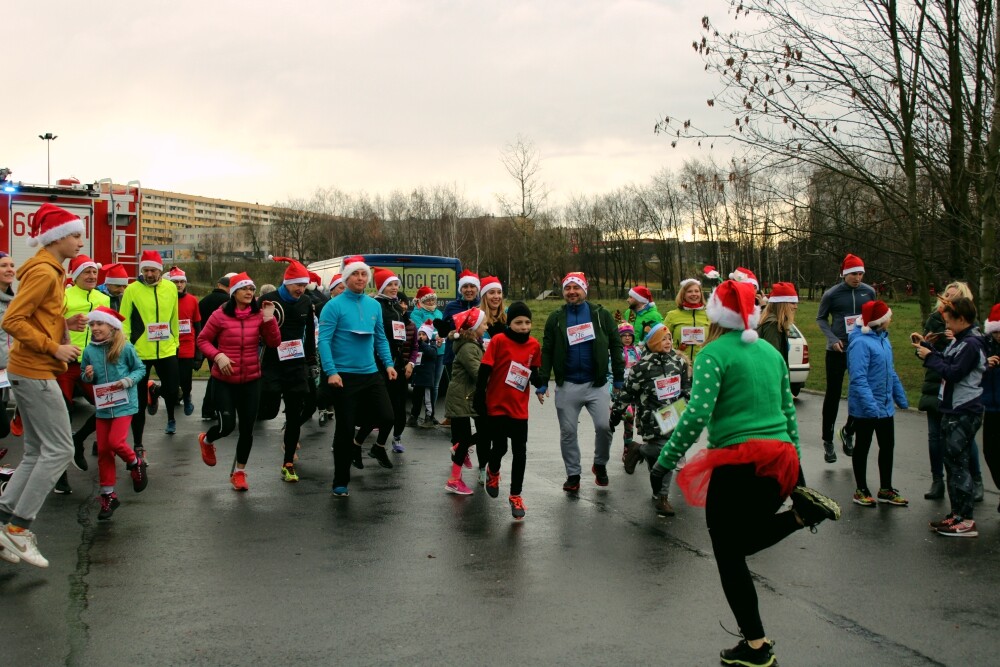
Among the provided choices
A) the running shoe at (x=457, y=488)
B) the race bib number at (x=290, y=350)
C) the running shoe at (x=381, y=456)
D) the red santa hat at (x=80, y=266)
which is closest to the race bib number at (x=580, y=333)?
the running shoe at (x=457, y=488)

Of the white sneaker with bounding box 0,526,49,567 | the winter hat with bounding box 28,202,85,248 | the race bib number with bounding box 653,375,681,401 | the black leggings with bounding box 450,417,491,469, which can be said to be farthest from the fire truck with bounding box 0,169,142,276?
the race bib number with bounding box 653,375,681,401

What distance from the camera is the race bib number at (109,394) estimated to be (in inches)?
292

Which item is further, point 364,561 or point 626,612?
point 364,561

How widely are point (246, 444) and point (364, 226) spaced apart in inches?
3534

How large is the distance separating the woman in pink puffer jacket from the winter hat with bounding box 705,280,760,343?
4.79m

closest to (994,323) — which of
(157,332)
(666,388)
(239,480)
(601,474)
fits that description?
(666,388)

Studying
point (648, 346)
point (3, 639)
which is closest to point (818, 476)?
point (648, 346)

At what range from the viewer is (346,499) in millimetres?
8188

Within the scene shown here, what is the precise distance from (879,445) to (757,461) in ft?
13.3

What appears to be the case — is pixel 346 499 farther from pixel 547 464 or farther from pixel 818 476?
pixel 818 476

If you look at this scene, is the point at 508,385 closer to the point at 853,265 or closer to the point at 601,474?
the point at 601,474

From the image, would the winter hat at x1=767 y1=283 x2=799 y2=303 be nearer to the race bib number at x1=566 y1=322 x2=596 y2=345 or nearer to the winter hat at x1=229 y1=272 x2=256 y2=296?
the race bib number at x1=566 y1=322 x2=596 y2=345

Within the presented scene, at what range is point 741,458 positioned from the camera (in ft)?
15.0

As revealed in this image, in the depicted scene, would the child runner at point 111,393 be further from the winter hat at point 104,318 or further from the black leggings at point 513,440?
the black leggings at point 513,440
